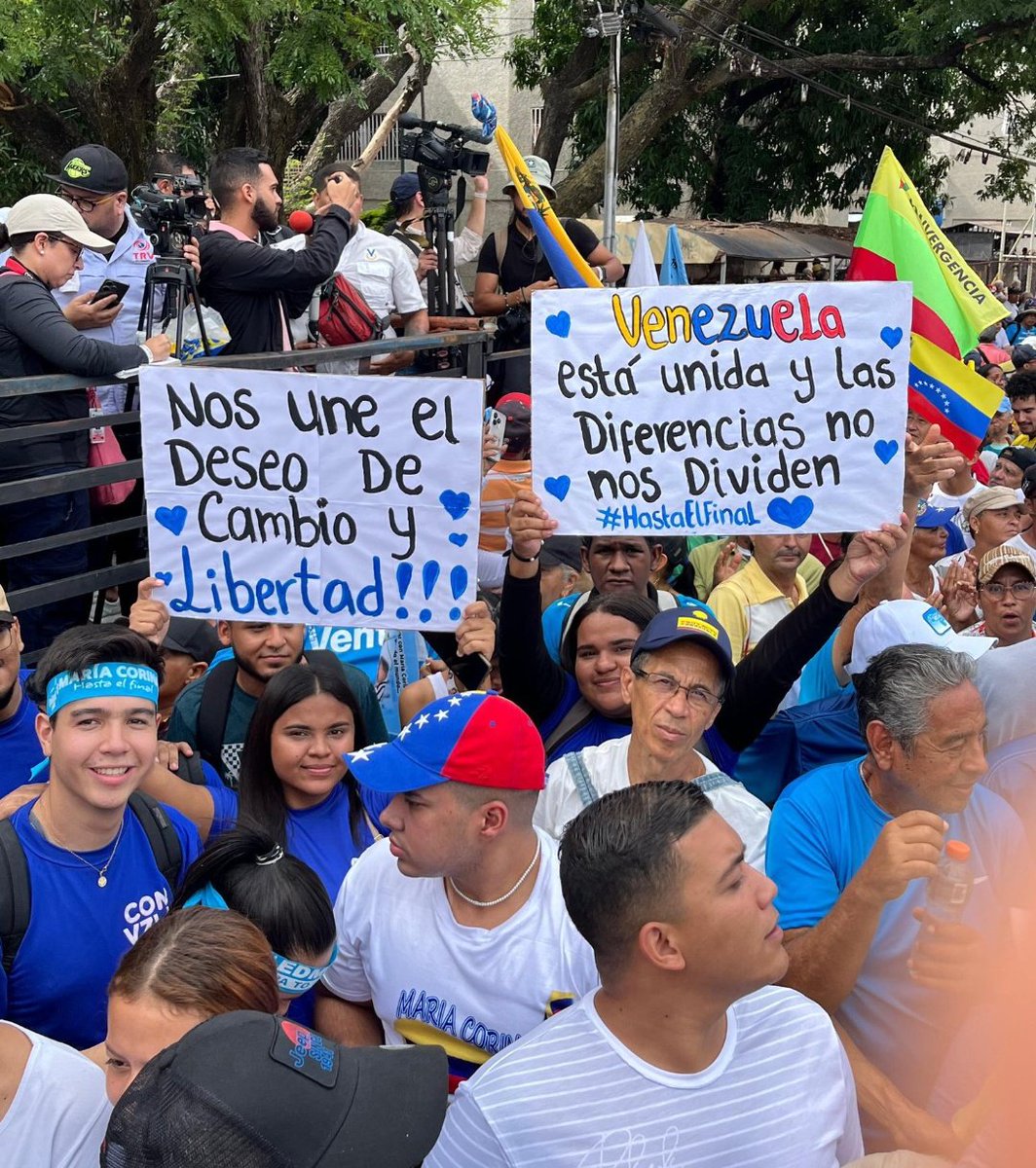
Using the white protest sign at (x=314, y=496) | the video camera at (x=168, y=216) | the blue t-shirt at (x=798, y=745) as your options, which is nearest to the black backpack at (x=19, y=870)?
the white protest sign at (x=314, y=496)

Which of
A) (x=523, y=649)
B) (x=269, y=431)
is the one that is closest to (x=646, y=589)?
(x=523, y=649)

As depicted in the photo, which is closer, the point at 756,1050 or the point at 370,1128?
the point at 370,1128

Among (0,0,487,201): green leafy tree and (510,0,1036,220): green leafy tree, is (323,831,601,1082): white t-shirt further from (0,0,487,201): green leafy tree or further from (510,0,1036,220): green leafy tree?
(510,0,1036,220): green leafy tree

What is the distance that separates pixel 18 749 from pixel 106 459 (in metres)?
1.97

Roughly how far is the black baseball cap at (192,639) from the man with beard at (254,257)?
1.65m

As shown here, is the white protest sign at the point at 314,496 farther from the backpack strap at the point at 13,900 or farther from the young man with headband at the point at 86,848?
the backpack strap at the point at 13,900

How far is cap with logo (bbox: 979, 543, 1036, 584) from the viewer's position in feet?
16.6

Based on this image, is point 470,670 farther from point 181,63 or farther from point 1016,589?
point 181,63

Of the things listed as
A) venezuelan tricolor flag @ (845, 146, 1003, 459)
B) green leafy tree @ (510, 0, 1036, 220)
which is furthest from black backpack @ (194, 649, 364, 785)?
green leafy tree @ (510, 0, 1036, 220)

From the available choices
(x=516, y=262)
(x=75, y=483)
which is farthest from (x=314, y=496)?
(x=516, y=262)

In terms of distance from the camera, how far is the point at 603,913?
7.45 ft

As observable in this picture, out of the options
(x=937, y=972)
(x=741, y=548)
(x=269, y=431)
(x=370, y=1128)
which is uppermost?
(x=269, y=431)

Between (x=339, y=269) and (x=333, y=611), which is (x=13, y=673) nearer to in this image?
(x=333, y=611)

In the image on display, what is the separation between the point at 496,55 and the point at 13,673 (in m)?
25.0
